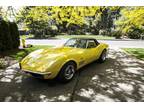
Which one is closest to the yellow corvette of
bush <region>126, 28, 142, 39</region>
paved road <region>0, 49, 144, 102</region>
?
paved road <region>0, 49, 144, 102</region>

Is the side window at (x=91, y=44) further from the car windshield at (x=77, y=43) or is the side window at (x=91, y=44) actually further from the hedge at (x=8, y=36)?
the hedge at (x=8, y=36)

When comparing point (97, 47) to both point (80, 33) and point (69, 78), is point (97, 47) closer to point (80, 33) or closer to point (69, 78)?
point (69, 78)

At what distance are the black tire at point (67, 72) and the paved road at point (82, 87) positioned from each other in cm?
16

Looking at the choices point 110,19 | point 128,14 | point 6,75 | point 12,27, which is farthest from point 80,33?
point 6,75

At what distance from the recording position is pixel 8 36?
10633 mm

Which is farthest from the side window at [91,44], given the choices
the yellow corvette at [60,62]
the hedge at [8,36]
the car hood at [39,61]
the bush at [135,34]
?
the bush at [135,34]

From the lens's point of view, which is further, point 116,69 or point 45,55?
point 116,69

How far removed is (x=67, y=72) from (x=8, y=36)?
24.3 feet

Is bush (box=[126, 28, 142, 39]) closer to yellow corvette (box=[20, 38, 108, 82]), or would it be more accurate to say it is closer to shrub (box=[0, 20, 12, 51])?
shrub (box=[0, 20, 12, 51])

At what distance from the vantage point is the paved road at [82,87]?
3.86 metres

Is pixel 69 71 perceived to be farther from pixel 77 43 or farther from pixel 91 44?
pixel 91 44
